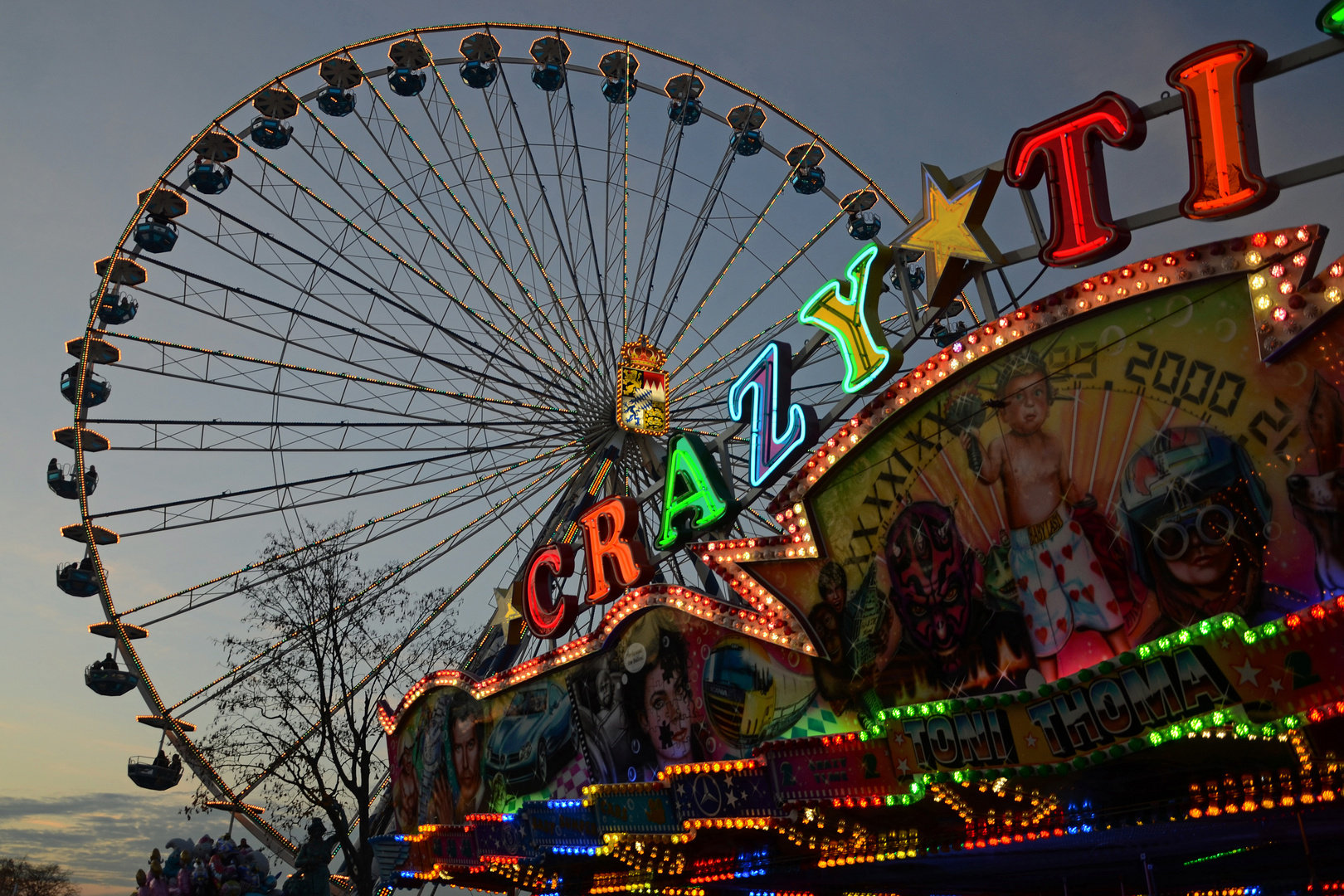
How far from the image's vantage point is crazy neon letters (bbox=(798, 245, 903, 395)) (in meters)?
13.6

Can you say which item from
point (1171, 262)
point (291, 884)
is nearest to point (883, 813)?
point (1171, 262)

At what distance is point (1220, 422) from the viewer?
9.12m

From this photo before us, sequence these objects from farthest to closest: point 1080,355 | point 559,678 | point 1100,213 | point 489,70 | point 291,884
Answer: point 489,70 < point 291,884 < point 559,678 < point 1100,213 < point 1080,355

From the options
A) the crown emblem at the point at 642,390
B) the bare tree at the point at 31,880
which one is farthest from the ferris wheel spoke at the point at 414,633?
the bare tree at the point at 31,880

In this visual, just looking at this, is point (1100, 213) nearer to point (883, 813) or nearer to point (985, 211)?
point (985, 211)

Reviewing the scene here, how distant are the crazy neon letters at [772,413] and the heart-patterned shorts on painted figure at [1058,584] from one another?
4695 millimetres

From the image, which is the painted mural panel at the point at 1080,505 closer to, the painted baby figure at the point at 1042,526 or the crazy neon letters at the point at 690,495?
the painted baby figure at the point at 1042,526

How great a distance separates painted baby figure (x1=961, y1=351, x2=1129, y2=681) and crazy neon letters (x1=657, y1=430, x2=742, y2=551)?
19.2 ft

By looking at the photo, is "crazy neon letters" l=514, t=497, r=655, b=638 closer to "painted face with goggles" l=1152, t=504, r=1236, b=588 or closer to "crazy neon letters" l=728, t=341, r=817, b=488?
"crazy neon letters" l=728, t=341, r=817, b=488

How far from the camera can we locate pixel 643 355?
23.7 m

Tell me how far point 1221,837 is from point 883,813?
3681 millimetres

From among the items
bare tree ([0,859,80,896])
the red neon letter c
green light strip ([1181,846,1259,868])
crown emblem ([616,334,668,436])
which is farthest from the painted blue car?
bare tree ([0,859,80,896])

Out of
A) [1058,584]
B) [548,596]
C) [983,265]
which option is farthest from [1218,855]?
[548,596]

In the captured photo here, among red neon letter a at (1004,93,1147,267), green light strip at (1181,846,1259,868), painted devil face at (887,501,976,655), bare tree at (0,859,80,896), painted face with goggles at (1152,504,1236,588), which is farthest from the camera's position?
bare tree at (0,859,80,896)
